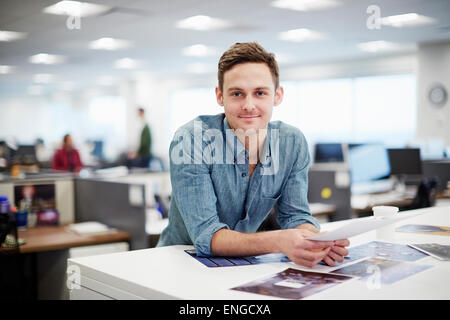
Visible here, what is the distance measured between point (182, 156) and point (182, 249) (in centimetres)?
28

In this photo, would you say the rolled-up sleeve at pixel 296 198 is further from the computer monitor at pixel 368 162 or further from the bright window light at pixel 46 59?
the bright window light at pixel 46 59

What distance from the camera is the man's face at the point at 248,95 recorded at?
4.75ft

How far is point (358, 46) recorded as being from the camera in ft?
26.4

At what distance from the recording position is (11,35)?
22.0 ft

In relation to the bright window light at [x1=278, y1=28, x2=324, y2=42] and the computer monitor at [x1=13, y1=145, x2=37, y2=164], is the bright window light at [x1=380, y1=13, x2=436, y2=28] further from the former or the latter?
the computer monitor at [x1=13, y1=145, x2=37, y2=164]

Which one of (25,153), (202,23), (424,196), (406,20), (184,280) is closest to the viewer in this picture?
(184,280)

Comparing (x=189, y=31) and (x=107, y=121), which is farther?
(x=107, y=121)

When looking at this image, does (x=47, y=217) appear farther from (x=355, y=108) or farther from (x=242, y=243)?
(x=355, y=108)

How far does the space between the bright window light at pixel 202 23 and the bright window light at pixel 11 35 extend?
7.17 ft

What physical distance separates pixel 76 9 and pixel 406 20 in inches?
156
